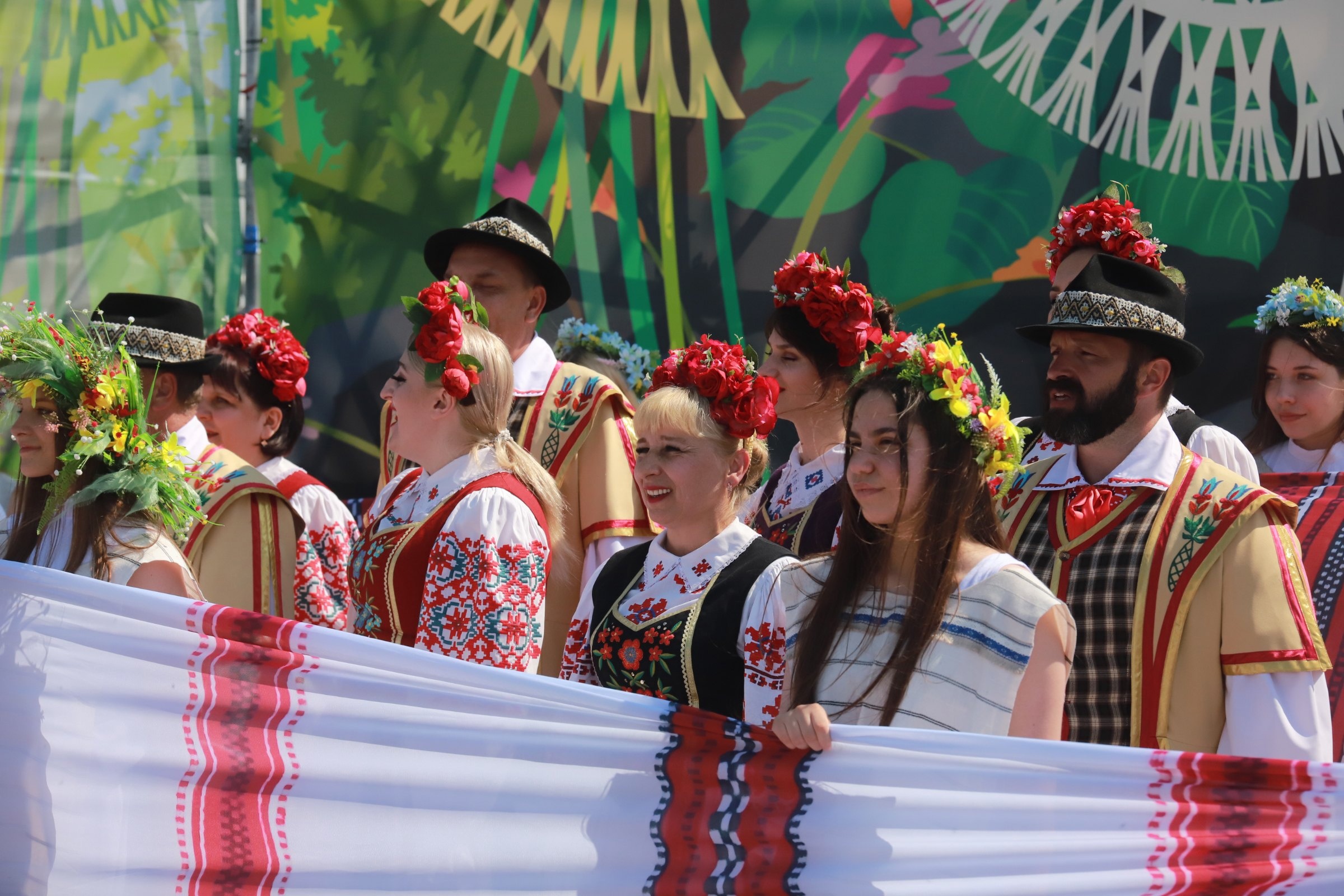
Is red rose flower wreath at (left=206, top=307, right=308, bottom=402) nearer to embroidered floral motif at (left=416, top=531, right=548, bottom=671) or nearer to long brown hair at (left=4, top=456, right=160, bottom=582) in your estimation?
long brown hair at (left=4, top=456, right=160, bottom=582)

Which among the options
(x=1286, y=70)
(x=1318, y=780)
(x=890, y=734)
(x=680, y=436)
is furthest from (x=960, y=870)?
(x=1286, y=70)

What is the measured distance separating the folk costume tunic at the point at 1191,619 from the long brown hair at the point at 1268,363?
1.25m

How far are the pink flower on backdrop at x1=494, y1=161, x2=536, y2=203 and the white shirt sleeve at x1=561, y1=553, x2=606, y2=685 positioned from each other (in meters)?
2.41

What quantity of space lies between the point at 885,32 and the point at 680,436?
2.32m

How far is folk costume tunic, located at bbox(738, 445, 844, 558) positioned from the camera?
3.29 m

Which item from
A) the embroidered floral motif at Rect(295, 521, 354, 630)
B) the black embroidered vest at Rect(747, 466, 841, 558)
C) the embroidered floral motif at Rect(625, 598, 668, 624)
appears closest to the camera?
the embroidered floral motif at Rect(625, 598, 668, 624)

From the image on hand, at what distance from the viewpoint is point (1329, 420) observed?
4.14 m

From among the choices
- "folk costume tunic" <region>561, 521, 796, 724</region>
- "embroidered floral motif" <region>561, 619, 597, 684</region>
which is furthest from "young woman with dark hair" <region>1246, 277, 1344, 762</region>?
"embroidered floral motif" <region>561, 619, 597, 684</region>

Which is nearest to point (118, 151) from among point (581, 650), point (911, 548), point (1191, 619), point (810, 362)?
point (810, 362)

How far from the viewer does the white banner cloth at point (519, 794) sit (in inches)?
82.4

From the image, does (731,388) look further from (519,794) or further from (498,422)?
(519,794)

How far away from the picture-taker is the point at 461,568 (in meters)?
2.78

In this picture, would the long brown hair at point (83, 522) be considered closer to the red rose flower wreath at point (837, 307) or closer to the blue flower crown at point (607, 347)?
the red rose flower wreath at point (837, 307)

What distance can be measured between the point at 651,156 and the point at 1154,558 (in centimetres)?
255
